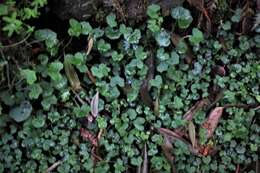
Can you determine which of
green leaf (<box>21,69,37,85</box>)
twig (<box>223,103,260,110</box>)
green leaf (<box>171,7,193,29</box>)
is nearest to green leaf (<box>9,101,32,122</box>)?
green leaf (<box>21,69,37,85</box>)

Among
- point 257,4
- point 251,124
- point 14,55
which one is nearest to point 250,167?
point 251,124

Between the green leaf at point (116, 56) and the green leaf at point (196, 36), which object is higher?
the green leaf at point (196, 36)

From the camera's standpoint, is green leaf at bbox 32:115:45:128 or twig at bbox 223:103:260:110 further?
twig at bbox 223:103:260:110

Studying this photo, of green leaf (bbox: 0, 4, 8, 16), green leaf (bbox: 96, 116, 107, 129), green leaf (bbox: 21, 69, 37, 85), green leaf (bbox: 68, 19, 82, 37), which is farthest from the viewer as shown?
green leaf (bbox: 96, 116, 107, 129)

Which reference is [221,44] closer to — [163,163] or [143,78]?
Result: [143,78]

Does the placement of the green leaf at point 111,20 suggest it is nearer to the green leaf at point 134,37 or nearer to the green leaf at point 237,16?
the green leaf at point 134,37

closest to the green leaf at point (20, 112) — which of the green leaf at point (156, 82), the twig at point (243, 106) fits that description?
the green leaf at point (156, 82)

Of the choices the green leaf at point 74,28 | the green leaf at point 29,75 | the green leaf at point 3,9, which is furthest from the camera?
the green leaf at point 74,28

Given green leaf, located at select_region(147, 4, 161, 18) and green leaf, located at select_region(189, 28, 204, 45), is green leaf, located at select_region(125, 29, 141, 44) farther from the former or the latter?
green leaf, located at select_region(189, 28, 204, 45)

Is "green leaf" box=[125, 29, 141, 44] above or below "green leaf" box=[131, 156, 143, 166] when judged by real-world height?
above
